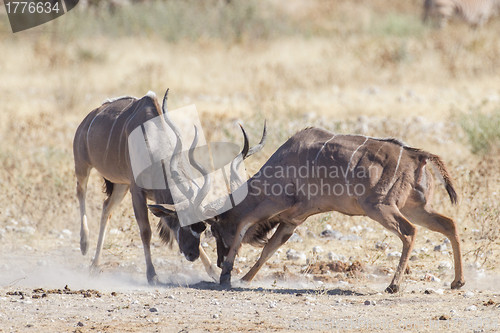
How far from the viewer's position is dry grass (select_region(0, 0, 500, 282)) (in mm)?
9156

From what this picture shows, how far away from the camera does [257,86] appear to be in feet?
52.7

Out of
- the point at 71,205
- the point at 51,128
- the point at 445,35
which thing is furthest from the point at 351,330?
the point at 445,35

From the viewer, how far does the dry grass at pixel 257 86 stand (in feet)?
30.0

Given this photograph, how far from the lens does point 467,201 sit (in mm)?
8836

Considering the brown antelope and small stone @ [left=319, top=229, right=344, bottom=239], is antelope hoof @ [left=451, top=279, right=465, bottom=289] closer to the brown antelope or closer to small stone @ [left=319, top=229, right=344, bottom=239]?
the brown antelope

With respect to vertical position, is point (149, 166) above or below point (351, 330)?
above

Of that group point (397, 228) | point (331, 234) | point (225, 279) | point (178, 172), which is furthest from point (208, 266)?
point (397, 228)

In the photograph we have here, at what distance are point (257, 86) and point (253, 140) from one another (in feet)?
17.9

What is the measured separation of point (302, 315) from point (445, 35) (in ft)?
46.8

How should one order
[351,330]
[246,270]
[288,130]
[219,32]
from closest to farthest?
1. [351,330]
2. [246,270]
3. [288,130]
4. [219,32]

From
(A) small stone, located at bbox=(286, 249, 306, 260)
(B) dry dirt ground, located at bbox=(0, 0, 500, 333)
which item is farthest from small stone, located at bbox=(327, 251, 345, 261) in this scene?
(A) small stone, located at bbox=(286, 249, 306, 260)

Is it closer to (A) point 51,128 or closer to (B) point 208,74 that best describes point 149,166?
(A) point 51,128

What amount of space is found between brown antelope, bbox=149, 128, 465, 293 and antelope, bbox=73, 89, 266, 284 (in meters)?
0.28

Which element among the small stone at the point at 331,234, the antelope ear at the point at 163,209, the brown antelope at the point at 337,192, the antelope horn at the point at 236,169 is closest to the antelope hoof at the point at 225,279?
the brown antelope at the point at 337,192
